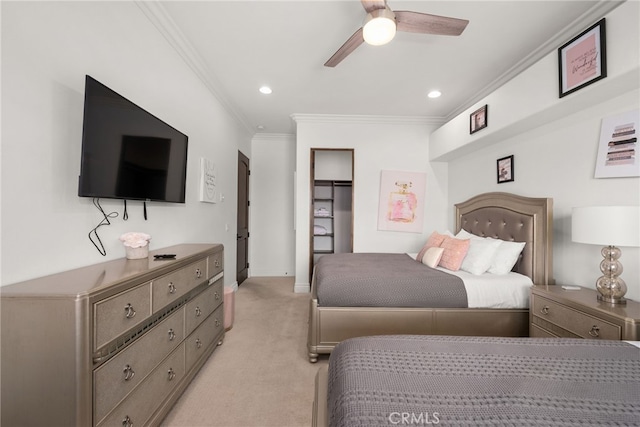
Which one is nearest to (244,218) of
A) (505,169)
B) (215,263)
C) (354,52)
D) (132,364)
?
(215,263)

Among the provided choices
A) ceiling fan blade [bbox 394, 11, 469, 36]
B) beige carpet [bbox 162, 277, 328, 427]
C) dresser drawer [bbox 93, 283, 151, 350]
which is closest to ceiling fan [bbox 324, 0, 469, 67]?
ceiling fan blade [bbox 394, 11, 469, 36]

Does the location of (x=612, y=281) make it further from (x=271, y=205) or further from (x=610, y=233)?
(x=271, y=205)

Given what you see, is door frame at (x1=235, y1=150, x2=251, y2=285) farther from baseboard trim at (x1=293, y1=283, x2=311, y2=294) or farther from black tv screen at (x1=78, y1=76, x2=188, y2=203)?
black tv screen at (x1=78, y1=76, x2=188, y2=203)

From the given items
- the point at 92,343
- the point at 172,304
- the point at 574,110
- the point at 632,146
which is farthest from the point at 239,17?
the point at 632,146

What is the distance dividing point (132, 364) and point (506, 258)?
2883 mm

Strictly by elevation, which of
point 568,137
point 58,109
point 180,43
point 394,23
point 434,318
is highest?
point 180,43

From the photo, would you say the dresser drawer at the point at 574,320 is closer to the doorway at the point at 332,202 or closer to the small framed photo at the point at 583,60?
the small framed photo at the point at 583,60

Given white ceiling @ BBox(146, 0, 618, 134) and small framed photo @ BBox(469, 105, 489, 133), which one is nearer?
white ceiling @ BBox(146, 0, 618, 134)

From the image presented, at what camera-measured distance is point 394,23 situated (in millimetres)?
1672

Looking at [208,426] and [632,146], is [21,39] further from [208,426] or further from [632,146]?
[632,146]

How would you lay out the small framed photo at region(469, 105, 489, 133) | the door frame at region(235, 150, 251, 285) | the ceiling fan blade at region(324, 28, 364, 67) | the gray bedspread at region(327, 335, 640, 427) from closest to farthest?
the gray bedspread at region(327, 335, 640, 427)
the ceiling fan blade at region(324, 28, 364, 67)
the small framed photo at region(469, 105, 489, 133)
the door frame at region(235, 150, 251, 285)

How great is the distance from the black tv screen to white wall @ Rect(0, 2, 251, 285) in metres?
0.12

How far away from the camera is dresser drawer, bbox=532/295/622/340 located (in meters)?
1.50

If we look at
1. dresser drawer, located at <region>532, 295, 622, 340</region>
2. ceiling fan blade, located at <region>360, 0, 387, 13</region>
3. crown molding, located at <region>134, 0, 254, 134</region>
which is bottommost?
dresser drawer, located at <region>532, 295, 622, 340</region>
